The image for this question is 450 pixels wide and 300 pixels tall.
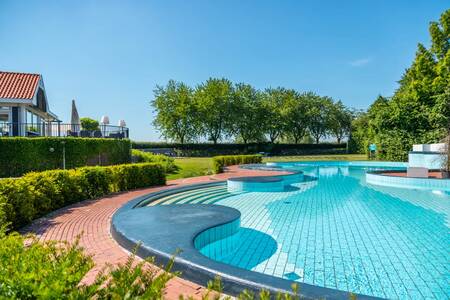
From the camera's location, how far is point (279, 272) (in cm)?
498

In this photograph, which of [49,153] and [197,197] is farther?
[49,153]

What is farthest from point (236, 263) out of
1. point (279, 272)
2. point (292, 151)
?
point (292, 151)

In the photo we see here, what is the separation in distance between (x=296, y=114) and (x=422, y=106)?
23.7 meters

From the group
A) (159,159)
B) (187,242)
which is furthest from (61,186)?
(159,159)

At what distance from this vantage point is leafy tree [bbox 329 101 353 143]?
2175 inches

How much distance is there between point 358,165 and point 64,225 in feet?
87.6

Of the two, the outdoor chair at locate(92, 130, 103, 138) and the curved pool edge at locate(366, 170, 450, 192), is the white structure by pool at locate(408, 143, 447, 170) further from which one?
the outdoor chair at locate(92, 130, 103, 138)

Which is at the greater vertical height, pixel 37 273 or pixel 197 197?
pixel 37 273

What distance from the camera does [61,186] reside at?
879 cm

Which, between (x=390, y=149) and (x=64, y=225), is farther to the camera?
(x=390, y=149)

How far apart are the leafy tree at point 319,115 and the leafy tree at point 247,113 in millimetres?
11306

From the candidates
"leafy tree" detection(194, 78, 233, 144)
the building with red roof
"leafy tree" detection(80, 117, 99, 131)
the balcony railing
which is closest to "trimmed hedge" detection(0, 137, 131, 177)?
the balcony railing

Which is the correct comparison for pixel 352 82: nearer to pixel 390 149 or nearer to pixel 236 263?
pixel 390 149

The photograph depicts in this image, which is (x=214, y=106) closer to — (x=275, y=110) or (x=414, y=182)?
(x=275, y=110)
